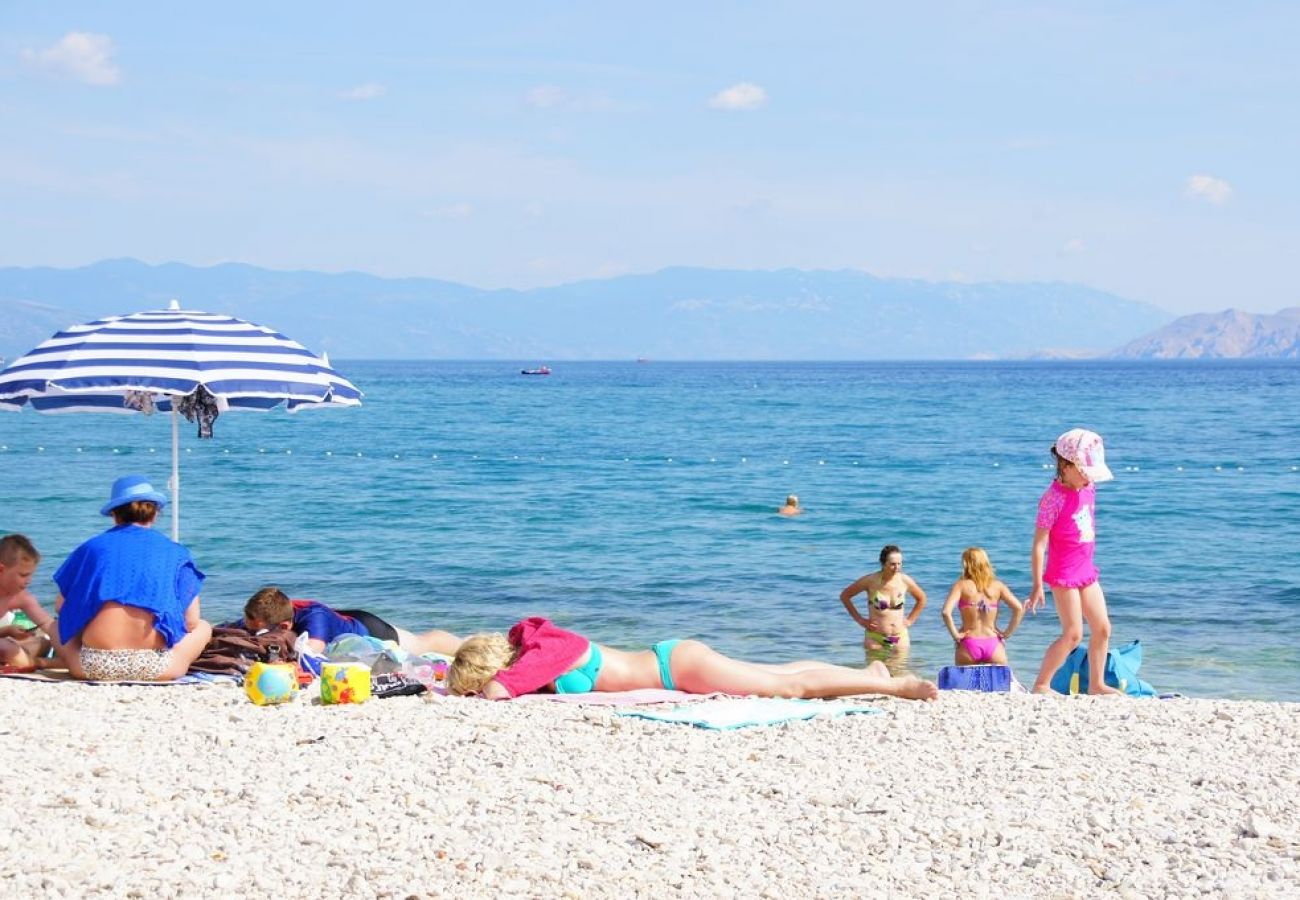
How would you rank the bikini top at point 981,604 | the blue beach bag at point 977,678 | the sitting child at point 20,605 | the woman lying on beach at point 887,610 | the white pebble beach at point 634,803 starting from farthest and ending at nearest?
the woman lying on beach at point 887,610 < the bikini top at point 981,604 < the blue beach bag at point 977,678 < the sitting child at point 20,605 < the white pebble beach at point 634,803

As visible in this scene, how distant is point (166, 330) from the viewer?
348 inches

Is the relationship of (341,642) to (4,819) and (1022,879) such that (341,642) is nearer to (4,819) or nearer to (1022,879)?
(4,819)

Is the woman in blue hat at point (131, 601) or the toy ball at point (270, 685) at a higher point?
the woman in blue hat at point (131, 601)

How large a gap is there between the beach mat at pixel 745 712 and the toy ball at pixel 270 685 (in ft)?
5.83

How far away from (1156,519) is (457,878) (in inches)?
717

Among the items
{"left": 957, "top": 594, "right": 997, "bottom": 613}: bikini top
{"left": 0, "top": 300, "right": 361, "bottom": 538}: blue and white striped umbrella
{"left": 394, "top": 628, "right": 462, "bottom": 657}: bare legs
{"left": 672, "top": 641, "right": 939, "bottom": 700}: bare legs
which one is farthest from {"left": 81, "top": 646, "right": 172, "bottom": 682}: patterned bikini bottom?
{"left": 957, "top": 594, "right": 997, "bottom": 613}: bikini top

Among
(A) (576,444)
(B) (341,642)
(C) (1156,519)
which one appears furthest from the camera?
(A) (576,444)

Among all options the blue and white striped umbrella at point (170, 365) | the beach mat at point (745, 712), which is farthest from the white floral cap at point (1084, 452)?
the blue and white striped umbrella at point (170, 365)

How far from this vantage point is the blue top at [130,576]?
25.6 feet

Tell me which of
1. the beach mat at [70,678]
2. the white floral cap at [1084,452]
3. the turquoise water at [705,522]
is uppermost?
the white floral cap at [1084,452]

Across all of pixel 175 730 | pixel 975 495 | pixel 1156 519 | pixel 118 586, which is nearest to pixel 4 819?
pixel 175 730

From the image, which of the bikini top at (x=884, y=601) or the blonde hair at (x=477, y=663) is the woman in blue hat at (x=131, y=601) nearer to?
the blonde hair at (x=477, y=663)

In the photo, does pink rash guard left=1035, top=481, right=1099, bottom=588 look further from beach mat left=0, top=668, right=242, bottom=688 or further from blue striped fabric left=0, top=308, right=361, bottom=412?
beach mat left=0, top=668, right=242, bottom=688

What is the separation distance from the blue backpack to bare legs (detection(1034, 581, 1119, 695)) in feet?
0.55
